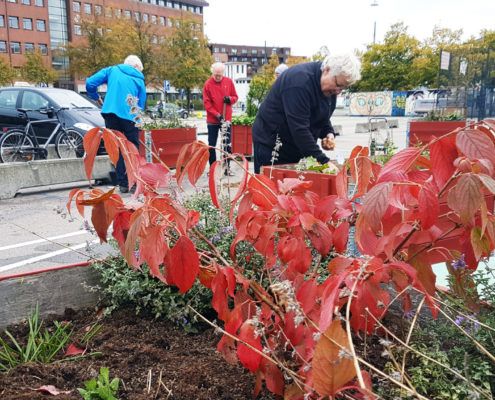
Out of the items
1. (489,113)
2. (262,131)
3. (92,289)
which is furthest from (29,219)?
(489,113)

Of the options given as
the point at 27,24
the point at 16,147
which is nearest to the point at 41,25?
the point at 27,24

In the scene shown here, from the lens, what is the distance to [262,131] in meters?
4.27

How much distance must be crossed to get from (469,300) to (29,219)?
5.94 m

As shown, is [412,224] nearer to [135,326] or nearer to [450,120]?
[135,326]

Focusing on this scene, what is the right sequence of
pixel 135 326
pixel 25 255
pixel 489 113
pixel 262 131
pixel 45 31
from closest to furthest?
pixel 135 326, pixel 262 131, pixel 25 255, pixel 489 113, pixel 45 31

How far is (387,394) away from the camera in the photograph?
1594 mm

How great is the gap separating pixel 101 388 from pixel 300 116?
8.78 ft

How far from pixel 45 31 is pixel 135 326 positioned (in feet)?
273

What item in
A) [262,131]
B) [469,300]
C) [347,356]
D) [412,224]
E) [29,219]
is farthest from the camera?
[29,219]

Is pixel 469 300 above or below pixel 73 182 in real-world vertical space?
above

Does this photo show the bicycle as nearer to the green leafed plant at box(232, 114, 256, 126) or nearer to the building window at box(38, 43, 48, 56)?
the green leafed plant at box(232, 114, 256, 126)

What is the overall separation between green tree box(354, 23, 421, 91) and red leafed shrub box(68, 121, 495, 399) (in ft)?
166

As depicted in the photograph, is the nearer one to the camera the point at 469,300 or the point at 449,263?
the point at 449,263

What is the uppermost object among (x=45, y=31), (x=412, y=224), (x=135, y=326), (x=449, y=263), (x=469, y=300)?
(x=45, y=31)
